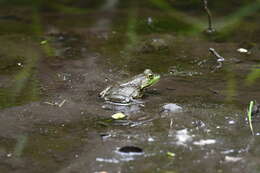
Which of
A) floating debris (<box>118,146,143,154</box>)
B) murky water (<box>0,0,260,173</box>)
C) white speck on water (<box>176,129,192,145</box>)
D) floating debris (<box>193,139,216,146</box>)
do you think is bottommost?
murky water (<box>0,0,260,173</box>)

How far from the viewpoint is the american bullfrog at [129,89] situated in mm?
4320

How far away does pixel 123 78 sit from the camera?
195 inches

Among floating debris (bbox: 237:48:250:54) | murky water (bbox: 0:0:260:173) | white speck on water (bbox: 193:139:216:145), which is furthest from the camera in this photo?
floating debris (bbox: 237:48:250:54)

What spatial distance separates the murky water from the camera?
10.9ft

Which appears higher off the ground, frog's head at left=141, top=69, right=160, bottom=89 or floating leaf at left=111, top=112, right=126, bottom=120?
frog's head at left=141, top=69, right=160, bottom=89

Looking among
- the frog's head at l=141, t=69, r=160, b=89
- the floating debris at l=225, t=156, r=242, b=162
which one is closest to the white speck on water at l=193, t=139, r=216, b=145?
the floating debris at l=225, t=156, r=242, b=162

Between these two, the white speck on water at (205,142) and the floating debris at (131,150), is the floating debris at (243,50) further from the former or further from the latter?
the floating debris at (131,150)

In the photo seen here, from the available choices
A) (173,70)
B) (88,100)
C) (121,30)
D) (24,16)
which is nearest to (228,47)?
(173,70)

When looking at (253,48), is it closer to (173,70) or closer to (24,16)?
(173,70)

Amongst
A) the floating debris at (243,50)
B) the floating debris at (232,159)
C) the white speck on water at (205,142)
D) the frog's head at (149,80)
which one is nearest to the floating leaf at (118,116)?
the frog's head at (149,80)

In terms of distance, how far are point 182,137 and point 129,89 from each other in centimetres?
99

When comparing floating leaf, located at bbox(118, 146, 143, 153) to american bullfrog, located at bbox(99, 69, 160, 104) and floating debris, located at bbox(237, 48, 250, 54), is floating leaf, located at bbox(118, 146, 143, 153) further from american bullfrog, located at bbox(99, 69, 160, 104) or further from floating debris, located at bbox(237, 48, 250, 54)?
floating debris, located at bbox(237, 48, 250, 54)

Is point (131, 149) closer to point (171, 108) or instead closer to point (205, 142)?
point (205, 142)

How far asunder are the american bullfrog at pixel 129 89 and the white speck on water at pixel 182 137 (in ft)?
2.75
